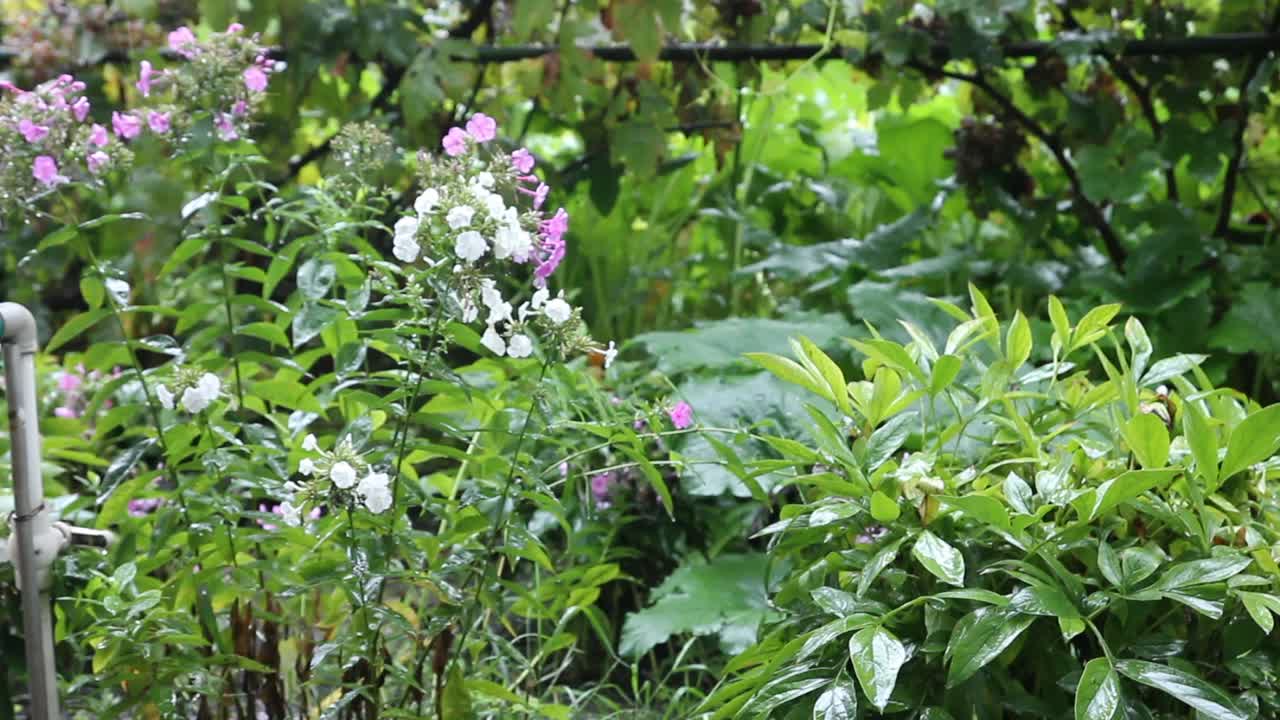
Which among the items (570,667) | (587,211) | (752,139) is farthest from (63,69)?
(570,667)

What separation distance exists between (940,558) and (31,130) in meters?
0.93

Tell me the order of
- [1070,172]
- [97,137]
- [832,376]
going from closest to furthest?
1. [832,376]
2. [97,137]
3. [1070,172]

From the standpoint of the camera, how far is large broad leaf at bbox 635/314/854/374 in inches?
78.5

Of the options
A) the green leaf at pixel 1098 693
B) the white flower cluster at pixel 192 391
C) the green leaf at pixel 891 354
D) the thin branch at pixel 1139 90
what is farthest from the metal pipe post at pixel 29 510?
the thin branch at pixel 1139 90

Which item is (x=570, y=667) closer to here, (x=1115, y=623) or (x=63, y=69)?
(x=1115, y=623)

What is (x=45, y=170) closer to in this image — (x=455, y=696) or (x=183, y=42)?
(x=183, y=42)

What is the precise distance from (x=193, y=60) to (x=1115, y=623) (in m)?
1.03

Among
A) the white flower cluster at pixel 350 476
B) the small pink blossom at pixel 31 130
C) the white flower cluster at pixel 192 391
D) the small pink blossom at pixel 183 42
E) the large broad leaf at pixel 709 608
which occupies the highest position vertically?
the small pink blossom at pixel 183 42

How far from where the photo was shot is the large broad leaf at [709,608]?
1.63 metres

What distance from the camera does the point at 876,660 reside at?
102 cm

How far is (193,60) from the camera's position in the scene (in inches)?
50.5

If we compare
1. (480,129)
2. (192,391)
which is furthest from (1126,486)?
(192,391)

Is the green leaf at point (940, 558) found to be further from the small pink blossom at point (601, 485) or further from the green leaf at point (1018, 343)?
the small pink blossom at point (601, 485)

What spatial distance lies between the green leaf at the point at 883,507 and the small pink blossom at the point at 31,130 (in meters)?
0.86
